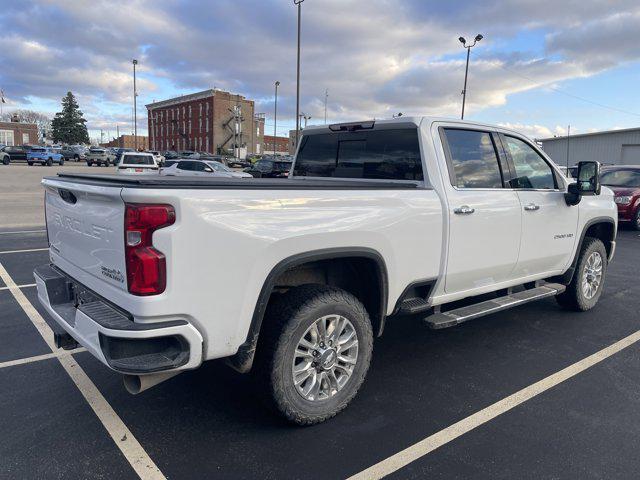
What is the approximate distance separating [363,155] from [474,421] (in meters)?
2.36

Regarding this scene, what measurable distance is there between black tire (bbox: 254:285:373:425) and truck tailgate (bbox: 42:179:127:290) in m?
0.90

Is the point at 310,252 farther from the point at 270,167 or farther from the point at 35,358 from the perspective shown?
the point at 270,167

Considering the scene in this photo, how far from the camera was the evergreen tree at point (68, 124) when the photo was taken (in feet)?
311

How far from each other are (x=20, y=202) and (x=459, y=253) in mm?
15934

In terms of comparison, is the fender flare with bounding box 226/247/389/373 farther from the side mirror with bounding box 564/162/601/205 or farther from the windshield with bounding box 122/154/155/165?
the windshield with bounding box 122/154/155/165

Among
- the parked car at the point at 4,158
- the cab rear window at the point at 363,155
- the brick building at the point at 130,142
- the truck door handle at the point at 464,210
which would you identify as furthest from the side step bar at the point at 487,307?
the brick building at the point at 130,142

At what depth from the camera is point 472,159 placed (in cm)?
419

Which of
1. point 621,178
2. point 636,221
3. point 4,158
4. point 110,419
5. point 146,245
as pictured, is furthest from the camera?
point 4,158

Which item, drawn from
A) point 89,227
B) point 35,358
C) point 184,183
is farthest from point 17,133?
point 184,183

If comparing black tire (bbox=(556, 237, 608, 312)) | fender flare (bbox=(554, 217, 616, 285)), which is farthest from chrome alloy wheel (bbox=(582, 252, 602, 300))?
fender flare (bbox=(554, 217, 616, 285))

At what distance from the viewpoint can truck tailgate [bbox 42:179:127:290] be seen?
254cm

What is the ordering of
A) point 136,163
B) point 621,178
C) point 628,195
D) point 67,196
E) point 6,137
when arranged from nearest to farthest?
1. point 67,196
2. point 628,195
3. point 621,178
4. point 136,163
5. point 6,137

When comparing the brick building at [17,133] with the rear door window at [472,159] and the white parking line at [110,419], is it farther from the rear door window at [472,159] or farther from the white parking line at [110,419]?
the rear door window at [472,159]

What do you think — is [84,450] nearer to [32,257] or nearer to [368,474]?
[368,474]
